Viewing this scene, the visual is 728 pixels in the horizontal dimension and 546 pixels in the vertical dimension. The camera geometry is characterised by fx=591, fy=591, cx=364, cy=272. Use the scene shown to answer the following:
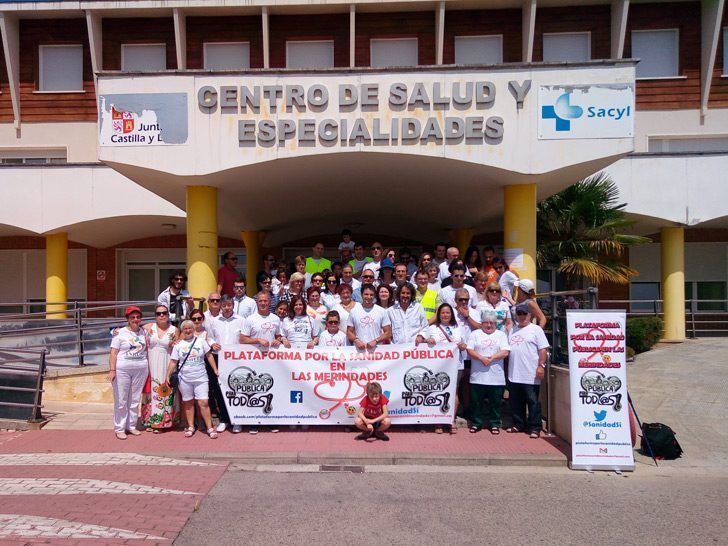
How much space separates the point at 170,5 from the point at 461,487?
669 inches

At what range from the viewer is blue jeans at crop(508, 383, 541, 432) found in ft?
25.1

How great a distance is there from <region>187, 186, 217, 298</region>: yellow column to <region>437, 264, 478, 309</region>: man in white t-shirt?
4.24 metres

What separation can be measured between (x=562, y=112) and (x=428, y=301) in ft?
12.5

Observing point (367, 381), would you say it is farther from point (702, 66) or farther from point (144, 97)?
point (702, 66)

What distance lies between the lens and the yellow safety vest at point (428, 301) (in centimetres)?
841

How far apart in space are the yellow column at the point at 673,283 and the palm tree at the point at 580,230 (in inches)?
118

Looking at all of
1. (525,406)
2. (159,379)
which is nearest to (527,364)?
(525,406)

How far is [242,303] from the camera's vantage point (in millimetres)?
8742

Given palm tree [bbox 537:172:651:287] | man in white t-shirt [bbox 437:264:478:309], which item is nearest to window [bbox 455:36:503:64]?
palm tree [bbox 537:172:651:287]

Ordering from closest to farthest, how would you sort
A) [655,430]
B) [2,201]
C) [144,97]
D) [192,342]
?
[655,430] < [192,342] < [144,97] < [2,201]

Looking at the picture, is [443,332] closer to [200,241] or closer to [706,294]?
[200,241]

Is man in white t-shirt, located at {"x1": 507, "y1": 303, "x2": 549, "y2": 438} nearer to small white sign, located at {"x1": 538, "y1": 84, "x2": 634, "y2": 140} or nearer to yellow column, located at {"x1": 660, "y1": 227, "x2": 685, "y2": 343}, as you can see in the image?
small white sign, located at {"x1": 538, "y1": 84, "x2": 634, "y2": 140}

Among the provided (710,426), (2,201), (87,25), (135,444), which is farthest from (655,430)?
(87,25)

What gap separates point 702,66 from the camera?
58.7 ft
